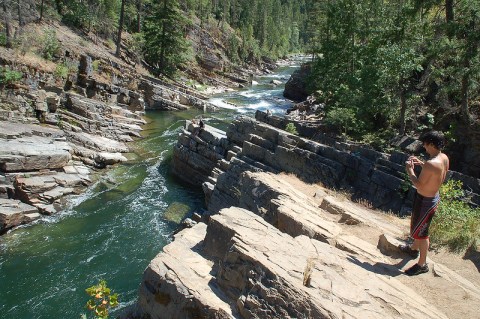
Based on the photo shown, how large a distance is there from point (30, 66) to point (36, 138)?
1197 cm

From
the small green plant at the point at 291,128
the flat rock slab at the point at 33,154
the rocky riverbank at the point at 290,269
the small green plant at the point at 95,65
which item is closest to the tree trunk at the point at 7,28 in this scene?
the small green plant at the point at 95,65

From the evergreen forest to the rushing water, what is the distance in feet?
35.4

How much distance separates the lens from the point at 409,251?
769 centimetres

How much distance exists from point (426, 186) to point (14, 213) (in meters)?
15.8

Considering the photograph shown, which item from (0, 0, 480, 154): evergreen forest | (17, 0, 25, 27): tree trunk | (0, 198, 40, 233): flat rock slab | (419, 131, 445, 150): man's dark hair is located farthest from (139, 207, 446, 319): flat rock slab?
(17, 0, 25, 27): tree trunk

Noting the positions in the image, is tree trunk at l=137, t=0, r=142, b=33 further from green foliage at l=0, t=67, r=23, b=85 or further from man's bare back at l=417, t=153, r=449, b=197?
man's bare back at l=417, t=153, r=449, b=197

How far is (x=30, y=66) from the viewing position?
28.1 meters

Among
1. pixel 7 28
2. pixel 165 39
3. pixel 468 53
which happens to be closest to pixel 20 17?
pixel 7 28

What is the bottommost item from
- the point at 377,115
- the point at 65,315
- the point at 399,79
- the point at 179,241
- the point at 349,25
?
the point at 65,315

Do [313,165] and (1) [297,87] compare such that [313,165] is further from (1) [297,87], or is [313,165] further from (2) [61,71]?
(1) [297,87]

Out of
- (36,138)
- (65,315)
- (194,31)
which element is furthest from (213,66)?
(65,315)

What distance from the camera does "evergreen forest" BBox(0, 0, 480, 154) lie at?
1590 centimetres

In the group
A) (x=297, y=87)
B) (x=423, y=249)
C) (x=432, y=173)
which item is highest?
(x=297, y=87)

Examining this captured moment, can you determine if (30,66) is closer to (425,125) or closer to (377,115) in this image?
(377,115)
